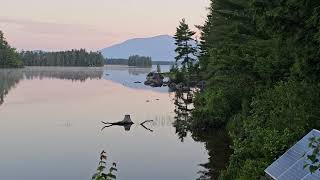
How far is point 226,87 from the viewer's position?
36.4 meters

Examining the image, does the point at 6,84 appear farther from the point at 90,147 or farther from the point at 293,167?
the point at 293,167

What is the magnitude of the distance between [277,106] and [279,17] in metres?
7.15

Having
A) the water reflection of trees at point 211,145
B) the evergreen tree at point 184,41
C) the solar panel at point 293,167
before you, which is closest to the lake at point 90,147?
the water reflection of trees at point 211,145

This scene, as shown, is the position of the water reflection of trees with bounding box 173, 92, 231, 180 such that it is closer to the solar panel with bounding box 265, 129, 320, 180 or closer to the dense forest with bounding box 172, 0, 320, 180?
the dense forest with bounding box 172, 0, 320, 180

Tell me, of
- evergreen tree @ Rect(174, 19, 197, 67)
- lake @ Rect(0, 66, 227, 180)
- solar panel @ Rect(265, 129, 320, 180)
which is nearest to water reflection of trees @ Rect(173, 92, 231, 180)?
lake @ Rect(0, 66, 227, 180)

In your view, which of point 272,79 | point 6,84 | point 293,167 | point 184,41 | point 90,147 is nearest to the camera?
point 293,167

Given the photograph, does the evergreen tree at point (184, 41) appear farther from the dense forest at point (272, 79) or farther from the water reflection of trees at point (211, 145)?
the dense forest at point (272, 79)

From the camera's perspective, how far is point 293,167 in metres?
12.4

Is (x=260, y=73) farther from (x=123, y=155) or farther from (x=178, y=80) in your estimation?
(x=178, y=80)

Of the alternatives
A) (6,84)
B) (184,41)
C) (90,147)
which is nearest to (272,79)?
(90,147)

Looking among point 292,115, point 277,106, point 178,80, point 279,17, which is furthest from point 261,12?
point 178,80

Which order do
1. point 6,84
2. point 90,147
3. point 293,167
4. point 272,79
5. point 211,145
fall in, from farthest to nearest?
1. point 6,84
2. point 90,147
3. point 211,145
4. point 272,79
5. point 293,167

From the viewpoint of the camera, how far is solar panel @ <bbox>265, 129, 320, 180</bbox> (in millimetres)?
11477

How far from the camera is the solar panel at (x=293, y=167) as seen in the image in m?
11.5
